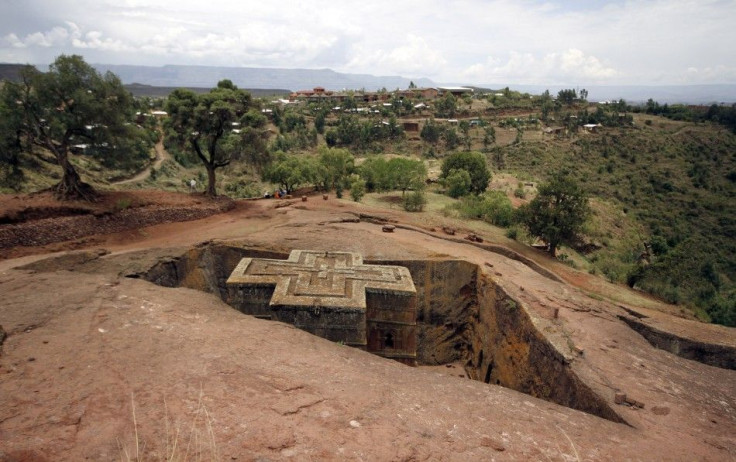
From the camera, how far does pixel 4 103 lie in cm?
1625

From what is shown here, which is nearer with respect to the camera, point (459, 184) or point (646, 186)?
point (459, 184)

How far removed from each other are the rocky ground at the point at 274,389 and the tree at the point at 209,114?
35.3 ft

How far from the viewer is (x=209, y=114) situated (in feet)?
71.9

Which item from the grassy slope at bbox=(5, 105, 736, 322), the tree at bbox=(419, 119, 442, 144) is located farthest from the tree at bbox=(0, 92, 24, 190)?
the tree at bbox=(419, 119, 442, 144)

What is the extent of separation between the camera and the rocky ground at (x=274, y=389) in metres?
5.52

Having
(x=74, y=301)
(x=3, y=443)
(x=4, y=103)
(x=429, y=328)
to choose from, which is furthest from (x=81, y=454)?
(x=4, y=103)

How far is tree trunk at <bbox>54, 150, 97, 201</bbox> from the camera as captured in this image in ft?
57.2

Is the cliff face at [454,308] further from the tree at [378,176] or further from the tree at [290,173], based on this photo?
the tree at [378,176]

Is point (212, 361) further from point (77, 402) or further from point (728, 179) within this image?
point (728, 179)

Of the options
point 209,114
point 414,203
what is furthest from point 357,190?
point 209,114

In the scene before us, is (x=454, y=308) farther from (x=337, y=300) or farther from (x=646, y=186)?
(x=646, y=186)

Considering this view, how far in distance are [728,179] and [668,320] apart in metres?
40.6

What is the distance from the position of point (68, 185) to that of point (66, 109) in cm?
319

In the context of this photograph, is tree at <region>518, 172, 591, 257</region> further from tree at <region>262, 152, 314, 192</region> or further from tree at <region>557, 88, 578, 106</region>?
tree at <region>557, 88, 578, 106</region>
